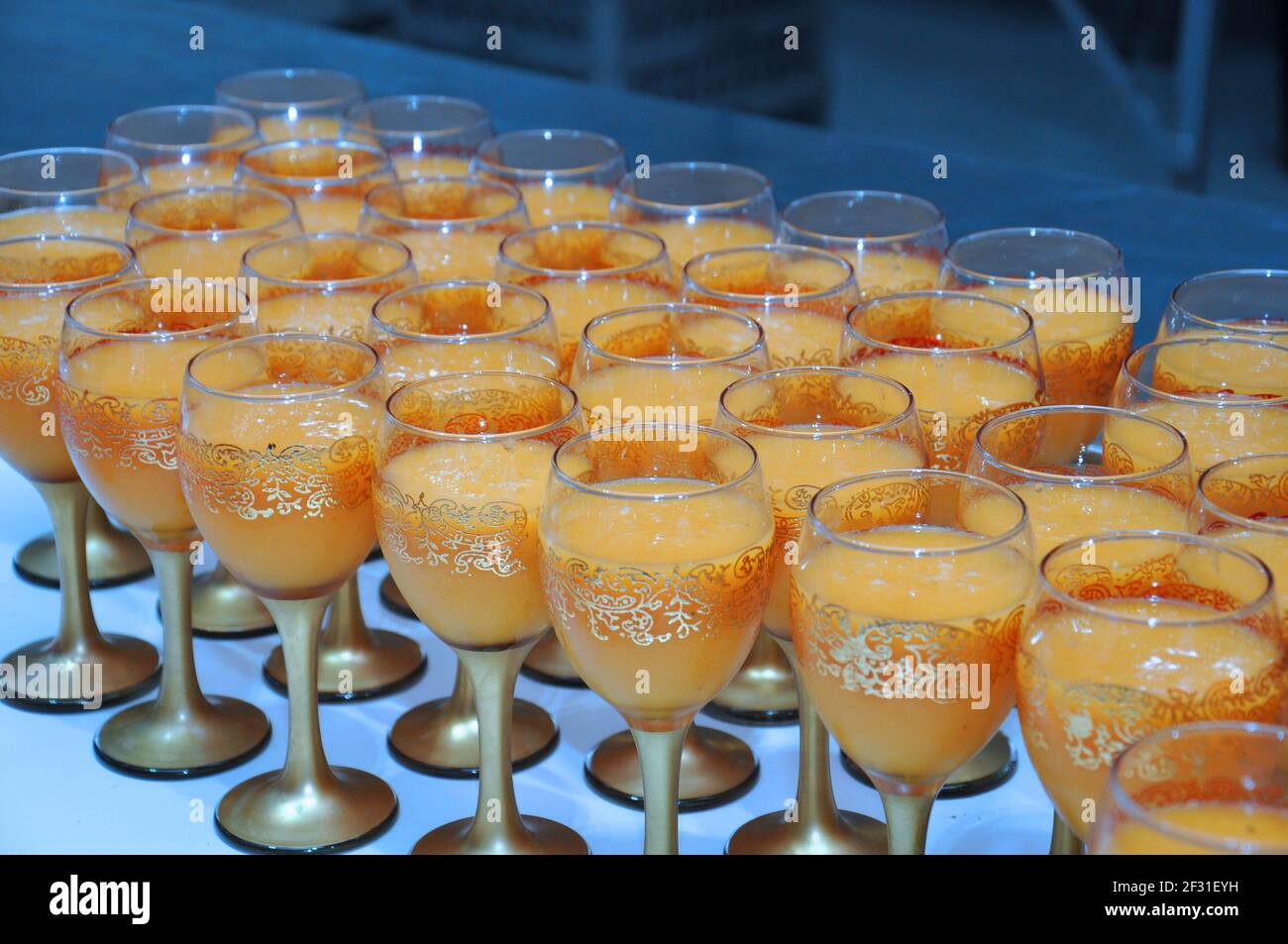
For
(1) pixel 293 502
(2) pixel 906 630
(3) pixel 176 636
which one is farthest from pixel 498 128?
(2) pixel 906 630

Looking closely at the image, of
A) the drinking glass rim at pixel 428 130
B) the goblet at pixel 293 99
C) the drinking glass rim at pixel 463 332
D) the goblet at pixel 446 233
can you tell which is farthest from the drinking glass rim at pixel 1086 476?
the goblet at pixel 293 99

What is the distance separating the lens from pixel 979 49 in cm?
571

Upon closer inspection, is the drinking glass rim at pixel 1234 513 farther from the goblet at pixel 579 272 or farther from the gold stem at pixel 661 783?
the goblet at pixel 579 272

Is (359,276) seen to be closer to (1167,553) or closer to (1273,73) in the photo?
(1167,553)

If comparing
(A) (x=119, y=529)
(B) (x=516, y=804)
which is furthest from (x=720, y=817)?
(A) (x=119, y=529)

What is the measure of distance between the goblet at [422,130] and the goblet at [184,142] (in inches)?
4.3

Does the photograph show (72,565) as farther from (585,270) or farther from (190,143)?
(190,143)

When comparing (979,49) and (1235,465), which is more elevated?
(979,49)

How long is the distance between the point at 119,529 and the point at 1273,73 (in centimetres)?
459

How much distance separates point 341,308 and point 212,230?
0.20m

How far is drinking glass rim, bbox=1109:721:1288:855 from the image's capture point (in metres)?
0.58

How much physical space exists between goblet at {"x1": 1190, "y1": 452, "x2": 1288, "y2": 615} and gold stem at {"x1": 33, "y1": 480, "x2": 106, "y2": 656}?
823 mm

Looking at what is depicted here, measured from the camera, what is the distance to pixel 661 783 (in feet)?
3.16

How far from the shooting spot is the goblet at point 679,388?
1.08 m
